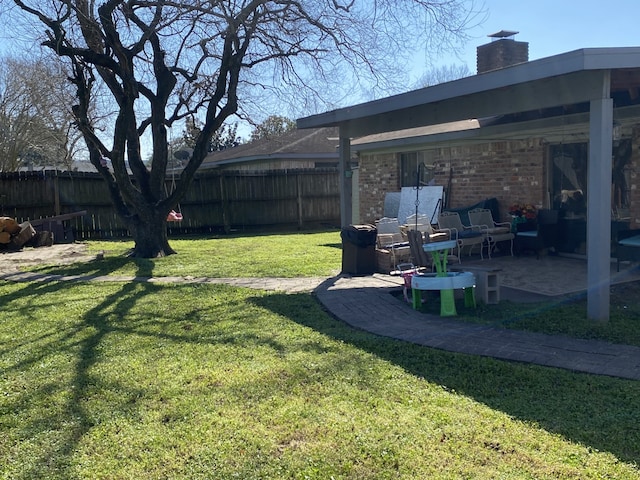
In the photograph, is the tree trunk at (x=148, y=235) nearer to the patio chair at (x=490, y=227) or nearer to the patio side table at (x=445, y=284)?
the patio chair at (x=490, y=227)

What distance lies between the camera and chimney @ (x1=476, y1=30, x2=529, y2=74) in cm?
1427

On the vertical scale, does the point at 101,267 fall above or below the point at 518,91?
below

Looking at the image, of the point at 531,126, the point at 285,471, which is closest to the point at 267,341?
the point at 285,471

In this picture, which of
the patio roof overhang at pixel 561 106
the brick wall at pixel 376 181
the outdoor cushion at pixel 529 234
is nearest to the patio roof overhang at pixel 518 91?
the patio roof overhang at pixel 561 106

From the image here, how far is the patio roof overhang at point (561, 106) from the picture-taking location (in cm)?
586

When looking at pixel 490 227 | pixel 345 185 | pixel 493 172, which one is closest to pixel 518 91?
pixel 345 185

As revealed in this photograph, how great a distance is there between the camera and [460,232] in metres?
11.2

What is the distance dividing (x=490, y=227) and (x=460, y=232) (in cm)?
79

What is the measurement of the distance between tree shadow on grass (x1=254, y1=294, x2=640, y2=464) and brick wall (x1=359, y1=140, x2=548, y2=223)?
6.77m

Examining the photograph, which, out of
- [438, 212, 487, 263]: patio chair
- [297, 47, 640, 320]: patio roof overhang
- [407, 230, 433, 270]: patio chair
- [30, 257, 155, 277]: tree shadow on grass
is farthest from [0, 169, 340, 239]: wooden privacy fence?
[407, 230, 433, 270]: patio chair

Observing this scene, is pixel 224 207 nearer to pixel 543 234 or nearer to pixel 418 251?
pixel 543 234

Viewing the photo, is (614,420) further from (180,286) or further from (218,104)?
(218,104)

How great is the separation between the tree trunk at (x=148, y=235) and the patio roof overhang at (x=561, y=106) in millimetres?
4224

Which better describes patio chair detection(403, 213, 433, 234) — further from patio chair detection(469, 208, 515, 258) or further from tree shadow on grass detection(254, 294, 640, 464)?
tree shadow on grass detection(254, 294, 640, 464)
